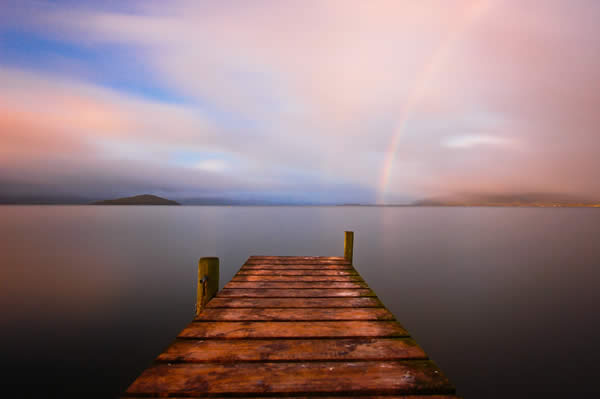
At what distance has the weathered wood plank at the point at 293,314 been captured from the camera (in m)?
3.72

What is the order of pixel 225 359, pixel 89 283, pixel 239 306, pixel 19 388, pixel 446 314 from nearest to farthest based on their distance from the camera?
1. pixel 225 359
2. pixel 239 306
3. pixel 19 388
4. pixel 446 314
5. pixel 89 283

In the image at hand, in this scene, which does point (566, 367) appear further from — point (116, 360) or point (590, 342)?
point (116, 360)

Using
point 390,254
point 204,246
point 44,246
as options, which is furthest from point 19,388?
point 44,246

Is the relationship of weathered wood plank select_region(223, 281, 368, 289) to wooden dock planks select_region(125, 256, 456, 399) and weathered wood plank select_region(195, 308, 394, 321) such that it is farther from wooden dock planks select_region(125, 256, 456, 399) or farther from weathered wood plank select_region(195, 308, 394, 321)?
weathered wood plank select_region(195, 308, 394, 321)

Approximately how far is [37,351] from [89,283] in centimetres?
635

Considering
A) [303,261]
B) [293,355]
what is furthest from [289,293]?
[303,261]

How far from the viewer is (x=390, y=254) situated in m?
19.8

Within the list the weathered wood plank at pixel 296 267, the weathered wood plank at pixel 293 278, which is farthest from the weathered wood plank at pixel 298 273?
the weathered wood plank at pixel 296 267

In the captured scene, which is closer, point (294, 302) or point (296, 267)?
point (294, 302)

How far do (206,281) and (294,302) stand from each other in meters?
1.74

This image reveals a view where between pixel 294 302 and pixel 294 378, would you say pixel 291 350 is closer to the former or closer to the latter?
pixel 294 378

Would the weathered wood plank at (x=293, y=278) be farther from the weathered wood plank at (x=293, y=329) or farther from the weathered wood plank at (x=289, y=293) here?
the weathered wood plank at (x=293, y=329)

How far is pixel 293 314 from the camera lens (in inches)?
153

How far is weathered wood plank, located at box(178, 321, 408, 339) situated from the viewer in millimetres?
3191
